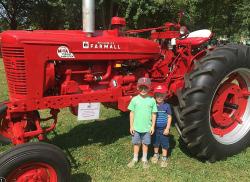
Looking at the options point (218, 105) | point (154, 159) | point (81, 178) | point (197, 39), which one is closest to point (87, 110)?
point (81, 178)

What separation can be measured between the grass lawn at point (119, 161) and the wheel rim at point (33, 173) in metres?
0.67

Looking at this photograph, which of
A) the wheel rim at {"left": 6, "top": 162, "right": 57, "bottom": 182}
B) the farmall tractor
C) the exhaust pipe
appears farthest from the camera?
the exhaust pipe

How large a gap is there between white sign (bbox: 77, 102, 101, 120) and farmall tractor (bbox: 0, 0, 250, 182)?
0.20ft

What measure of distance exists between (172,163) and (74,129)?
6.40ft

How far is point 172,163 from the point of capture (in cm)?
470

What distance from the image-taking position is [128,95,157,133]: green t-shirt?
448 cm

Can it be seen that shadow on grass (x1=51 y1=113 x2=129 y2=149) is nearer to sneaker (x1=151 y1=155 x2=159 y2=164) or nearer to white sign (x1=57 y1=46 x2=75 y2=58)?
sneaker (x1=151 y1=155 x2=159 y2=164)

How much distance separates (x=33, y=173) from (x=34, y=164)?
92 millimetres

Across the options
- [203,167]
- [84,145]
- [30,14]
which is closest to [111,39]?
[84,145]

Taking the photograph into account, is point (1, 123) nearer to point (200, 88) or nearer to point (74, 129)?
point (74, 129)

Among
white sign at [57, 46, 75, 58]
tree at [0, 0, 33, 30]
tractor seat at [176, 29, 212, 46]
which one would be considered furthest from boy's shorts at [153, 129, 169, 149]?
tree at [0, 0, 33, 30]

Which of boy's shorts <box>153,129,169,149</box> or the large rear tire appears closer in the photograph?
the large rear tire

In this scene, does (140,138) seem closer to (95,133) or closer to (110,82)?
(110,82)

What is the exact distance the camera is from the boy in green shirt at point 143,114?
4.47 metres
